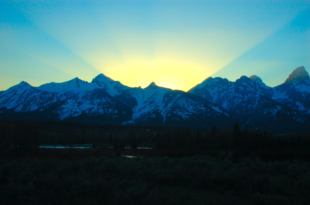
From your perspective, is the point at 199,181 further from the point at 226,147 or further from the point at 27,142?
the point at 226,147

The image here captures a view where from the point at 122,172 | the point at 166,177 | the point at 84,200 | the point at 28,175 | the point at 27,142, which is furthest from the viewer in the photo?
the point at 27,142

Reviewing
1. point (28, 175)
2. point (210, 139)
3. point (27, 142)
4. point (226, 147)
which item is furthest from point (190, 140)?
point (28, 175)

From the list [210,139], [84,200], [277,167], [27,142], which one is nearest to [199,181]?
[84,200]

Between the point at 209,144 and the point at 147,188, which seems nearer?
the point at 147,188

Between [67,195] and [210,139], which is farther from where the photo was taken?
[210,139]

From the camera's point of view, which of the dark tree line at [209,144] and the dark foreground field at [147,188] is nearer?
the dark foreground field at [147,188]

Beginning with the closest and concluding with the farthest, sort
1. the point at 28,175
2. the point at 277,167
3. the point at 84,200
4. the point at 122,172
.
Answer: the point at 84,200 → the point at 28,175 → the point at 122,172 → the point at 277,167

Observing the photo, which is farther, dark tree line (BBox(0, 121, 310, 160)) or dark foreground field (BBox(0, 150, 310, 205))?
dark tree line (BBox(0, 121, 310, 160))

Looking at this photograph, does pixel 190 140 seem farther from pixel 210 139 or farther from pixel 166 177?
pixel 166 177

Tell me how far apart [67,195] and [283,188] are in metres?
15.9

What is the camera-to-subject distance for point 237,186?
19172mm

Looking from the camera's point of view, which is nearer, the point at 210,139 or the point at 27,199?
the point at 27,199

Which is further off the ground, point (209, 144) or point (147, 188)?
point (209, 144)

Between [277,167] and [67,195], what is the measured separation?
23.6 m
